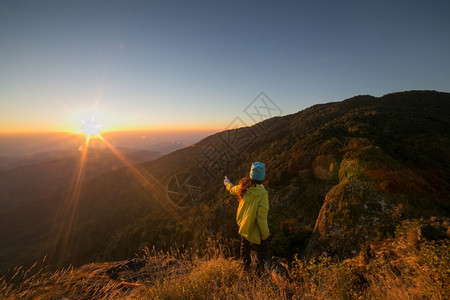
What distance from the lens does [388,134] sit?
13.5 metres

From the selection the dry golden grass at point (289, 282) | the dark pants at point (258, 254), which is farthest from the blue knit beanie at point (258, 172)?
the dry golden grass at point (289, 282)

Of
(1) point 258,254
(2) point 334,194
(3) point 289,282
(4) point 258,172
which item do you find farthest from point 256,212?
(2) point 334,194

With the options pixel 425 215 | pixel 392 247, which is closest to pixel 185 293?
pixel 392 247

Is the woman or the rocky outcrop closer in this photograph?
the woman

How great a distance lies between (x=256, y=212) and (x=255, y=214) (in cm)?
Result: 4

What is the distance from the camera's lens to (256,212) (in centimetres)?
338

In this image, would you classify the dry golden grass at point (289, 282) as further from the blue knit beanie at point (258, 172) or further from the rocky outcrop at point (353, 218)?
the blue knit beanie at point (258, 172)

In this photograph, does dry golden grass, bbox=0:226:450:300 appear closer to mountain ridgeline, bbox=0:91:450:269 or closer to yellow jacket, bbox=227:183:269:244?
yellow jacket, bbox=227:183:269:244

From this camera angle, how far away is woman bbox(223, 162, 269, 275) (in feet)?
10.9

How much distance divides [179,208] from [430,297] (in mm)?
29117

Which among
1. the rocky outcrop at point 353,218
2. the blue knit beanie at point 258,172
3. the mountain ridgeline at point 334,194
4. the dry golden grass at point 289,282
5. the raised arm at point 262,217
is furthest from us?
the mountain ridgeline at point 334,194

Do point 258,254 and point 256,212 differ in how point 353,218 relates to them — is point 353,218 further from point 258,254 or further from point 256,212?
point 256,212

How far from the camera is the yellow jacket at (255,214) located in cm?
331

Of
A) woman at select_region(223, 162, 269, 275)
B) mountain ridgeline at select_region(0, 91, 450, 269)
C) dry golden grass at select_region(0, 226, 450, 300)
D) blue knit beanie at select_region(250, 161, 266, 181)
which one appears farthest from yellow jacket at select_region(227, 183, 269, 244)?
mountain ridgeline at select_region(0, 91, 450, 269)
